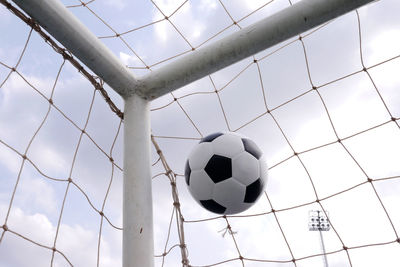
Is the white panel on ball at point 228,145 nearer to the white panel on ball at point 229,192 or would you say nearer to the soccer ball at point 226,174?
Answer: the soccer ball at point 226,174

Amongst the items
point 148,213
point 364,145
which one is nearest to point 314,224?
point 364,145

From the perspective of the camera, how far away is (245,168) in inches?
80.3

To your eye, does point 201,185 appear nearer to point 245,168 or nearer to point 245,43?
point 245,168

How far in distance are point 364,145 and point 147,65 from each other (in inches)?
65.4

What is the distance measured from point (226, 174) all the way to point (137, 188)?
498 mm

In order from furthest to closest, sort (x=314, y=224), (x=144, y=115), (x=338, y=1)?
1. (x=314, y=224)
2. (x=144, y=115)
3. (x=338, y=1)

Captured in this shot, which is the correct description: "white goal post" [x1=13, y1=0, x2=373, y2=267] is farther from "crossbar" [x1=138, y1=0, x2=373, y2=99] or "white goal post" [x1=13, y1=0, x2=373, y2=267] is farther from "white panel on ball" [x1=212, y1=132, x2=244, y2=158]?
"white panel on ball" [x1=212, y1=132, x2=244, y2=158]

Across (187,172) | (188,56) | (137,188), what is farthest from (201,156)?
(188,56)

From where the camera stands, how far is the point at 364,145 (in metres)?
2.98

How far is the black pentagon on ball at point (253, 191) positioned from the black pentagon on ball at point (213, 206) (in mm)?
127

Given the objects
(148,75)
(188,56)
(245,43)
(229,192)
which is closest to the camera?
(229,192)

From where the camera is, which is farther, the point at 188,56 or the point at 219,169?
the point at 188,56

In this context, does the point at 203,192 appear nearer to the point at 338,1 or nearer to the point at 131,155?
the point at 131,155

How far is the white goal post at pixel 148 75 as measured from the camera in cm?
195
